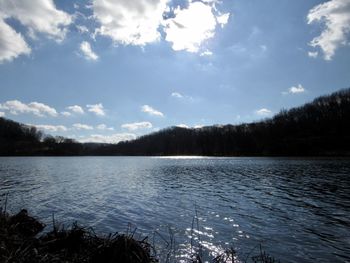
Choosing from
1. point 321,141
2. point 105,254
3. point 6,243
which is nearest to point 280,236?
point 105,254

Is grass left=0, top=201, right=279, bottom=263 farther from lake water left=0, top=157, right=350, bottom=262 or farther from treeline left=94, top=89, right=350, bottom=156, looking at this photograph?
treeline left=94, top=89, right=350, bottom=156

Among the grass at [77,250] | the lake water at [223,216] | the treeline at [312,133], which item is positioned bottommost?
the lake water at [223,216]

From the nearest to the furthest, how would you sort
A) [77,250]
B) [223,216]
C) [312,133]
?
1. [77,250]
2. [223,216]
3. [312,133]

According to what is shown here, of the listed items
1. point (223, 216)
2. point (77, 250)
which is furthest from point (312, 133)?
point (77, 250)

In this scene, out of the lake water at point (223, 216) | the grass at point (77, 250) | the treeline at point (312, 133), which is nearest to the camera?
the grass at point (77, 250)

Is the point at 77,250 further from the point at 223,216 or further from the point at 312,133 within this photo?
the point at 312,133

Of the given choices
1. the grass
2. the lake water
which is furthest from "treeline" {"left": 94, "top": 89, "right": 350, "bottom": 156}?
the grass

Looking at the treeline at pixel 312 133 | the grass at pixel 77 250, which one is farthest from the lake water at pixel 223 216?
the treeline at pixel 312 133

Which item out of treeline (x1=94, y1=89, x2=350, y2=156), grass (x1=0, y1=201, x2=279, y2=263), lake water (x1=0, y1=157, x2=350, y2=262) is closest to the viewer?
grass (x1=0, y1=201, x2=279, y2=263)

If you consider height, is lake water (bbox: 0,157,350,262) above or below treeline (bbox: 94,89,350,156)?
below

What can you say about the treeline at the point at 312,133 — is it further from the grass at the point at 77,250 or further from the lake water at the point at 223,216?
the grass at the point at 77,250

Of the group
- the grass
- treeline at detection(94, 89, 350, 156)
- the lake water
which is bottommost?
the lake water

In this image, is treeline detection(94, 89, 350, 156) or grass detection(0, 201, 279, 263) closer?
grass detection(0, 201, 279, 263)

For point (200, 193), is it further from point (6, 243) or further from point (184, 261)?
point (6, 243)
